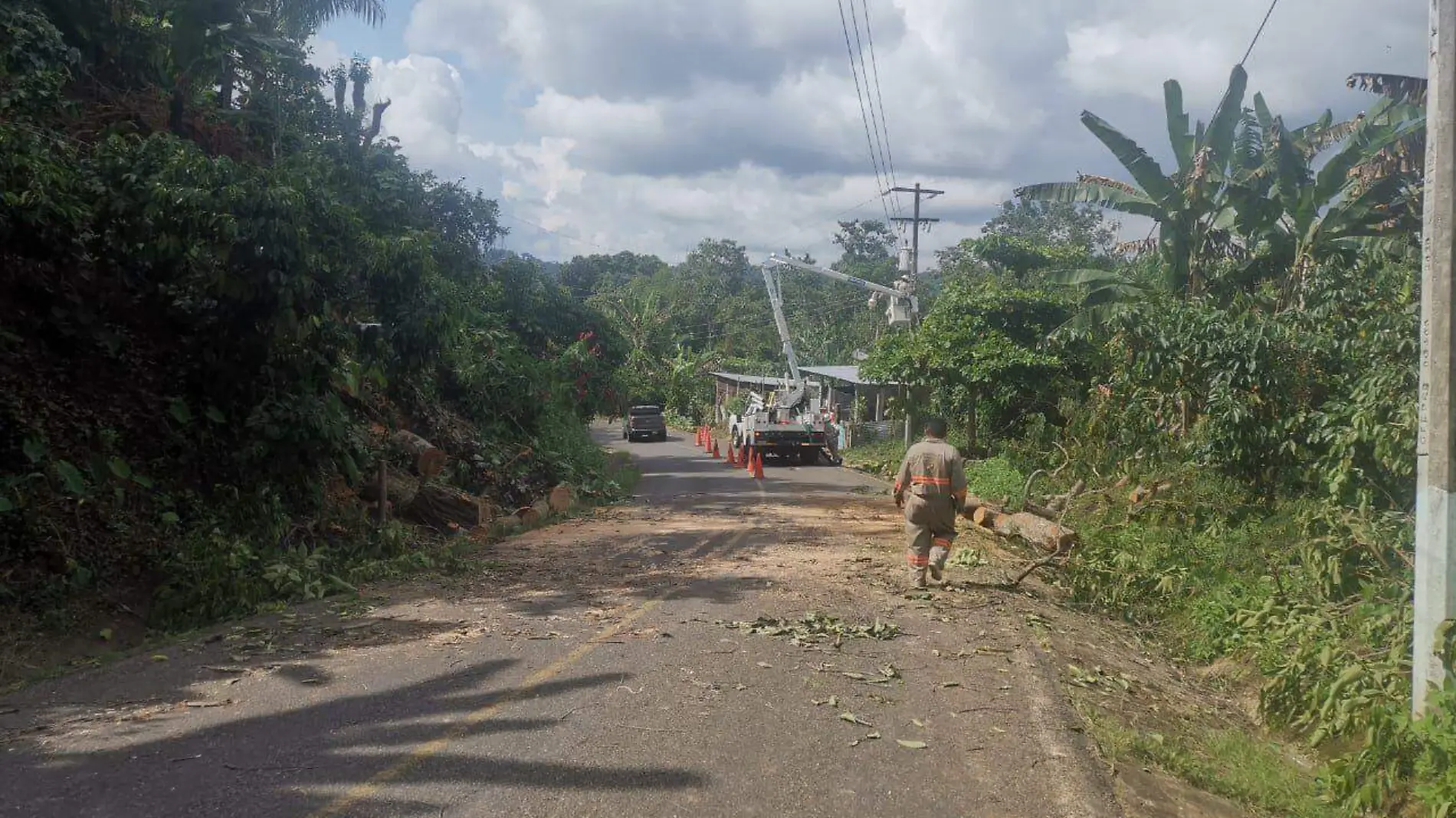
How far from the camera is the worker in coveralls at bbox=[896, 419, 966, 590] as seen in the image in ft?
31.6

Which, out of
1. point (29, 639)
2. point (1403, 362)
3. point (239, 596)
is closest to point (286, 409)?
point (239, 596)

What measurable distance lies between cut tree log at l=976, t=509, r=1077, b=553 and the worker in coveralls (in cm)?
281

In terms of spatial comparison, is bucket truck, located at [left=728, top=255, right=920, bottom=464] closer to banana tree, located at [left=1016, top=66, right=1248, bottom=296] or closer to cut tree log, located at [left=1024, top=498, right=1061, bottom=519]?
banana tree, located at [left=1016, top=66, right=1248, bottom=296]

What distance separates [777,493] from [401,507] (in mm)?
9198

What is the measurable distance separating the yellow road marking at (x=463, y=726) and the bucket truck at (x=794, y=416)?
21.0 meters

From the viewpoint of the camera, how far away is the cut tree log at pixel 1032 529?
12.1 meters

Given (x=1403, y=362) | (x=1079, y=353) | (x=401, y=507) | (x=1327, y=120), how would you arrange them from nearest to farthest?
(x=1403, y=362) < (x=401, y=507) < (x=1327, y=120) < (x=1079, y=353)

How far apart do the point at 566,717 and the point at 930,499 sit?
4.82 m

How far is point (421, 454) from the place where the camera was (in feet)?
46.5

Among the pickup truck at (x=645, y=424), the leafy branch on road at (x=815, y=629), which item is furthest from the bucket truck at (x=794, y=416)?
the leafy branch on road at (x=815, y=629)

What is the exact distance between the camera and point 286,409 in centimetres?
998

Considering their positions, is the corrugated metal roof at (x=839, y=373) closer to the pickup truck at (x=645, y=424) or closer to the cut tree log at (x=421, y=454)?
the pickup truck at (x=645, y=424)

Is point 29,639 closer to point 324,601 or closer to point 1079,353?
point 324,601

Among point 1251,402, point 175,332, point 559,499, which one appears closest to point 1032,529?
point 1251,402
